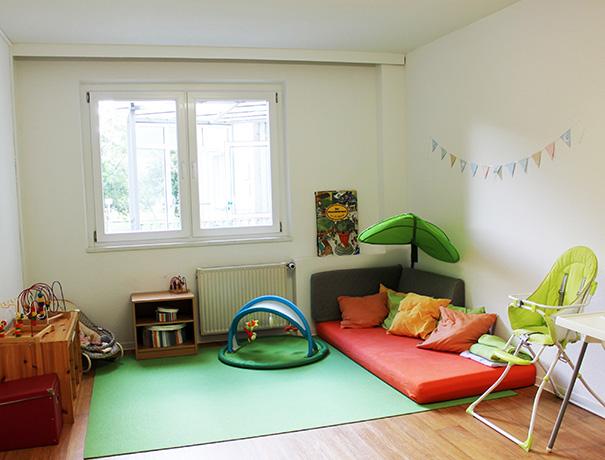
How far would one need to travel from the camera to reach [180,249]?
530 centimetres

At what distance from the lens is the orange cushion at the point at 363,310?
5.17m

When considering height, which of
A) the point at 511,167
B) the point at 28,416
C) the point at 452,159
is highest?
the point at 452,159

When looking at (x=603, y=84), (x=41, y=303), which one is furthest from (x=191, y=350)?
(x=603, y=84)

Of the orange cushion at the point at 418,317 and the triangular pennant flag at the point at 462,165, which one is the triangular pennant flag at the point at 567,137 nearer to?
the triangular pennant flag at the point at 462,165

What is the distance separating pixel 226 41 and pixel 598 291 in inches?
130

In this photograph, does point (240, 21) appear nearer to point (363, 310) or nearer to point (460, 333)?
point (363, 310)

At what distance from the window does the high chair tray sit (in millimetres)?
3004

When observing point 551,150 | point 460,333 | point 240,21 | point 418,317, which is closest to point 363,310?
point 418,317

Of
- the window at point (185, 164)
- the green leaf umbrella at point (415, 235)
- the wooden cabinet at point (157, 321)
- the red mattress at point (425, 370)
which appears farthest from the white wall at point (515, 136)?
the wooden cabinet at point (157, 321)

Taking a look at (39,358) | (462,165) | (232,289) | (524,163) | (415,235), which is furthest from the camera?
(232,289)

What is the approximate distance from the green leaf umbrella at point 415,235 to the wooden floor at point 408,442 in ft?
4.90

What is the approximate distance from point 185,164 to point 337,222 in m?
1.48

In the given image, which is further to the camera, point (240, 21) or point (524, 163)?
point (240, 21)

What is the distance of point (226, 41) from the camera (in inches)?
193
